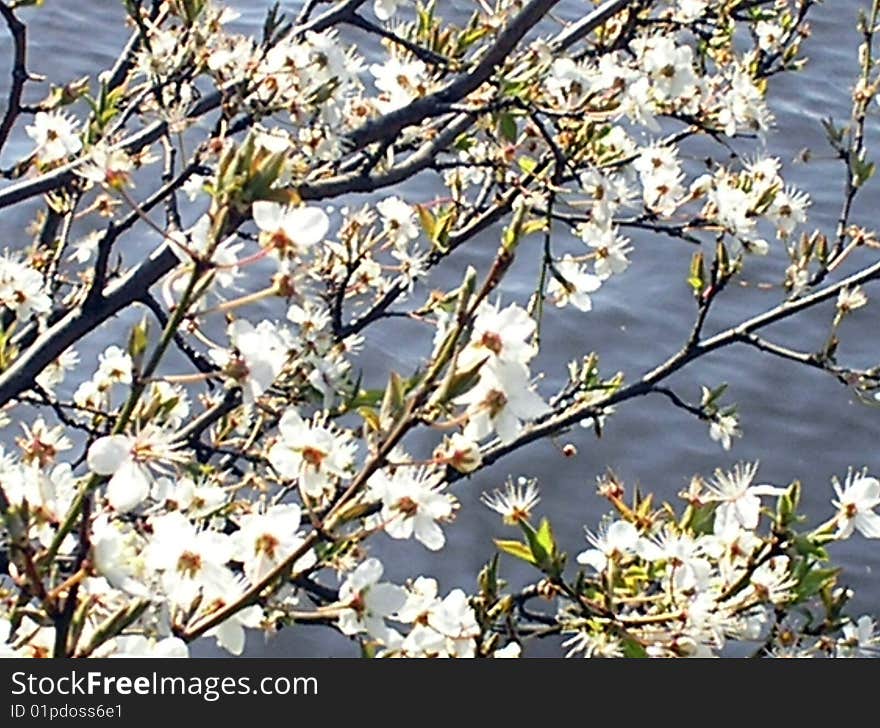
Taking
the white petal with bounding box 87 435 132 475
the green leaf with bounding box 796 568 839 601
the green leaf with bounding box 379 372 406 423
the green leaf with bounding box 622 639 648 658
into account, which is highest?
the green leaf with bounding box 379 372 406 423

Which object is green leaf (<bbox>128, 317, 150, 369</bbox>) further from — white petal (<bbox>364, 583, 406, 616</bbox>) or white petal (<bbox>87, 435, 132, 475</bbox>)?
white petal (<bbox>364, 583, 406, 616</bbox>)

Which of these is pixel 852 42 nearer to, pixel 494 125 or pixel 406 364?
pixel 406 364

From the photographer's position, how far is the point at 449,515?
3.97 feet

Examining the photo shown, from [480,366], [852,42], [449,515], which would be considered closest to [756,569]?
[449,515]

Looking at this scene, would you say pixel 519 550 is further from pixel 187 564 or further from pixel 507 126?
pixel 507 126

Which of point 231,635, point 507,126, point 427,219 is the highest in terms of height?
point 507,126

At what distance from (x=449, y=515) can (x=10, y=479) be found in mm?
355


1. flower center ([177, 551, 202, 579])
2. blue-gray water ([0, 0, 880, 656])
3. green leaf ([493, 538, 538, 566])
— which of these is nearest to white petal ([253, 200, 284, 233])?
flower center ([177, 551, 202, 579])

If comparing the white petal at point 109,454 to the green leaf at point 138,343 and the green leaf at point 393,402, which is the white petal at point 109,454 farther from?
the green leaf at point 393,402

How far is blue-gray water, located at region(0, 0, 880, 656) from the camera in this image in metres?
3.37

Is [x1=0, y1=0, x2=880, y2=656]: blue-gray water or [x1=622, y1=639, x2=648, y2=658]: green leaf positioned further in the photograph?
[x1=0, y1=0, x2=880, y2=656]: blue-gray water

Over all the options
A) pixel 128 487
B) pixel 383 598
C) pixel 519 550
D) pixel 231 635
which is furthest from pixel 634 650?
pixel 128 487

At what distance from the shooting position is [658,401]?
378 centimetres

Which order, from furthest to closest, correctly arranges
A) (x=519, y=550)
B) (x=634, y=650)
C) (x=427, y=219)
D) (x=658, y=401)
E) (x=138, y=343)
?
(x=658, y=401) → (x=427, y=219) → (x=519, y=550) → (x=634, y=650) → (x=138, y=343)
